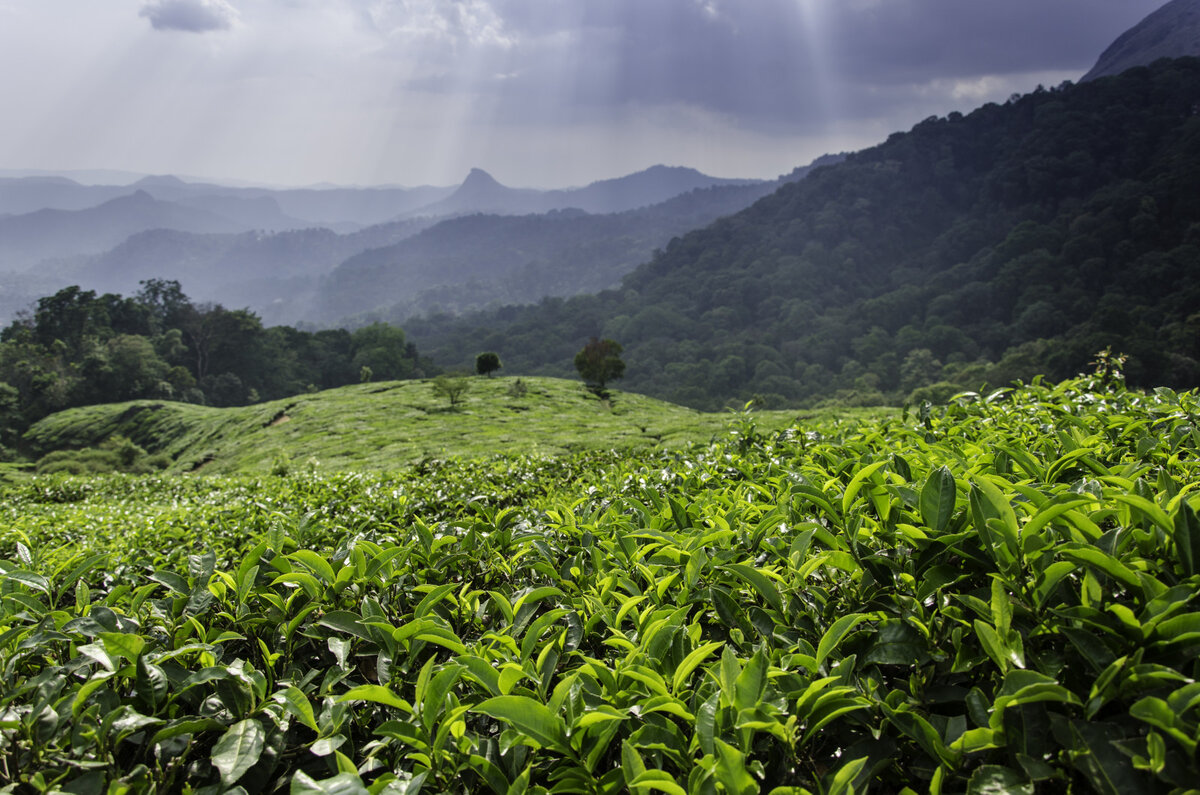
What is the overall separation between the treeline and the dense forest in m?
43.8

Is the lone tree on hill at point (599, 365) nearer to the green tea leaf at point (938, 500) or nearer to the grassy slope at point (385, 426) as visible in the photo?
the grassy slope at point (385, 426)

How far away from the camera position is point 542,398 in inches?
1148

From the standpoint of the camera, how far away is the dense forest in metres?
68.2

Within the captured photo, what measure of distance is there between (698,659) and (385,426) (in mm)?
23119

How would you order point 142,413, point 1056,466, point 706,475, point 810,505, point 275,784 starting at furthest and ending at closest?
point 142,413 → point 706,475 → point 810,505 → point 1056,466 → point 275,784

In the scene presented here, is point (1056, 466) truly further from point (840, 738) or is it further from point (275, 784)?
point (275, 784)

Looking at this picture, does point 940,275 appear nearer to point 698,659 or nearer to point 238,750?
point 698,659

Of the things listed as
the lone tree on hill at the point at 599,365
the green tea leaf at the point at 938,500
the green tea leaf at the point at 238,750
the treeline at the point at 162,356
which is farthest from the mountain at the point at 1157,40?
the green tea leaf at the point at 238,750

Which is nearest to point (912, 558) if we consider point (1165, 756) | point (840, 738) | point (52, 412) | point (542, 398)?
point (840, 738)

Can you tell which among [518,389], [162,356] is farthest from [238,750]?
Result: [162,356]

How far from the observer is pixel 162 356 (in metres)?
60.2

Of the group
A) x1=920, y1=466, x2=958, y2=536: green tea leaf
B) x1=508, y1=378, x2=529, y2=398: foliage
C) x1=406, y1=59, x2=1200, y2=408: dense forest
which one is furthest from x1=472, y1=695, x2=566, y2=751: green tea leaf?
x1=406, y1=59, x2=1200, y2=408: dense forest

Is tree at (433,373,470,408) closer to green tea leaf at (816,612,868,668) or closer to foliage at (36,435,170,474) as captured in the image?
foliage at (36,435,170,474)

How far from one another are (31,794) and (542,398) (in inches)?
1103
